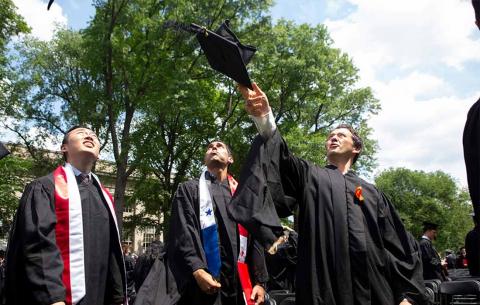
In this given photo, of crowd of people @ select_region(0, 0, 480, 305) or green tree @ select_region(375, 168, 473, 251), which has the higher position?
green tree @ select_region(375, 168, 473, 251)

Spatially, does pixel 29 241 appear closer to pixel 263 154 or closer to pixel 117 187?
pixel 263 154

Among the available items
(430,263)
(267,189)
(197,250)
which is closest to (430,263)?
(430,263)

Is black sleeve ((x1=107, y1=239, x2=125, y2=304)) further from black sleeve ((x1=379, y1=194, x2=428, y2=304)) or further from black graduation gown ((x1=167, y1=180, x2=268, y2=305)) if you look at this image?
black sleeve ((x1=379, y1=194, x2=428, y2=304))

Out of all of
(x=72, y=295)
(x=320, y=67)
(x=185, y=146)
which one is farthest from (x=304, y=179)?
(x=320, y=67)

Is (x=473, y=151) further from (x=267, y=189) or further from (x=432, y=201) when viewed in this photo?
(x=432, y=201)

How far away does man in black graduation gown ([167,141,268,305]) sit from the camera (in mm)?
3729

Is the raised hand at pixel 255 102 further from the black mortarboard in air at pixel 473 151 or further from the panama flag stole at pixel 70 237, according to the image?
the panama flag stole at pixel 70 237

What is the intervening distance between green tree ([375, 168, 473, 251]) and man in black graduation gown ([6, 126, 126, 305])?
5974cm

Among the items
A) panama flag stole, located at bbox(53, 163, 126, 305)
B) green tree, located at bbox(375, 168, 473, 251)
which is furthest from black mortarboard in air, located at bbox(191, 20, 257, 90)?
green tree, located at bbox(375, 168, 473, 251)

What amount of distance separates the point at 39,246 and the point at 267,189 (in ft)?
5.02

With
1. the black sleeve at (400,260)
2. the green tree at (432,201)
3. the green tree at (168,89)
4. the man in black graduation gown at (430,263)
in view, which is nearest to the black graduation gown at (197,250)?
the black sleeve at (400,260)

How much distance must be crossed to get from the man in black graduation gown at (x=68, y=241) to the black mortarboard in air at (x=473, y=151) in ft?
7.67

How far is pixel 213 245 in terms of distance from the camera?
3896 mm

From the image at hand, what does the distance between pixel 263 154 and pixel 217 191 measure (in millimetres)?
1611
